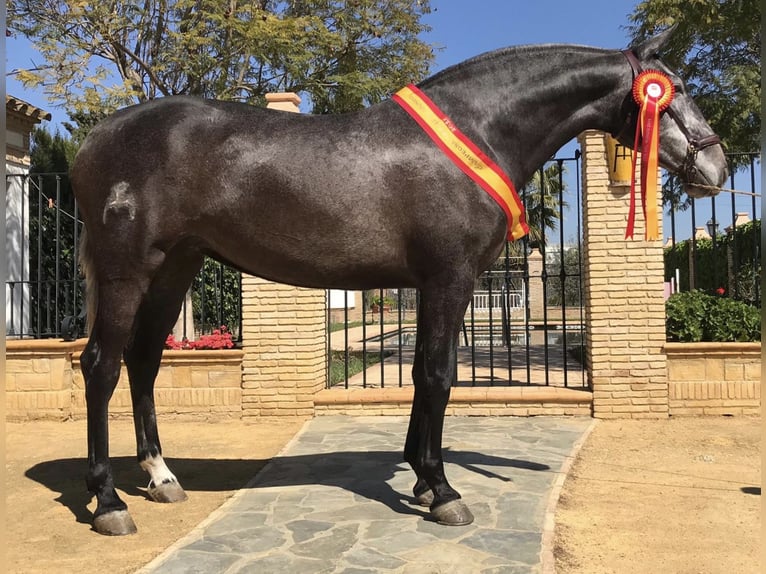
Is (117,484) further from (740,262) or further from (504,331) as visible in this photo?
(740,262)

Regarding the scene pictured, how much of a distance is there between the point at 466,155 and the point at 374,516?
6.95 ft

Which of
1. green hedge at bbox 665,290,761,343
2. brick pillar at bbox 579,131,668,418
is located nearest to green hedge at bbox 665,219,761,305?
green hedge at bbox 665,290,761,343

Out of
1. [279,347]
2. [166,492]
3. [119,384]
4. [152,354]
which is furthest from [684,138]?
[119,384]

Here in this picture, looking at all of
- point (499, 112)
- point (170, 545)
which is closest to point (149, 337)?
point (170, 545)

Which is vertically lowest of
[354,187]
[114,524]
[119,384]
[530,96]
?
[114,524]

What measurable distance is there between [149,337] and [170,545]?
130 cm

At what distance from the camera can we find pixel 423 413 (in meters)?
3.28

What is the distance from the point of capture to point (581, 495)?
405 cm

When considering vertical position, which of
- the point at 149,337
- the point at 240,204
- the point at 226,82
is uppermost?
the point at 226,82

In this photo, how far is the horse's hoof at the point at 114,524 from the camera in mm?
3297

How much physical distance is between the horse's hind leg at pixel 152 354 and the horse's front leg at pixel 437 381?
5.20ft

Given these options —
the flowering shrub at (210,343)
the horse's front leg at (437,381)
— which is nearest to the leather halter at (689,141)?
the horse's front leg at (437,381)

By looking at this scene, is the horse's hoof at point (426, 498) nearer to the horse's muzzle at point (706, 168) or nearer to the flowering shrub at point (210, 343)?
the horse's muzzle at point (706, 168)

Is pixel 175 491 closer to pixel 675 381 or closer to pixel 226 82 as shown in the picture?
pixel 675 381
